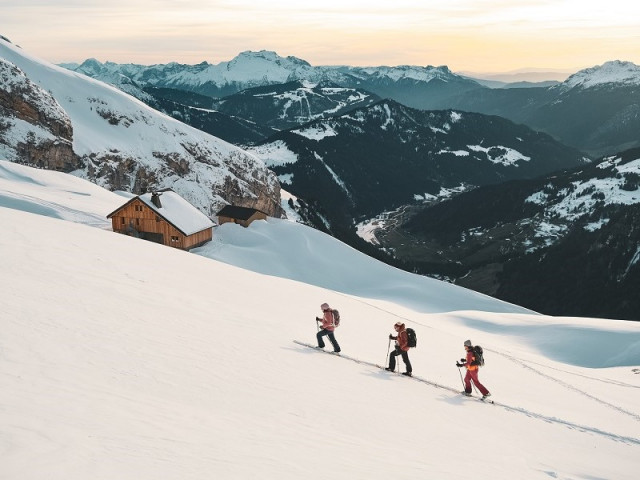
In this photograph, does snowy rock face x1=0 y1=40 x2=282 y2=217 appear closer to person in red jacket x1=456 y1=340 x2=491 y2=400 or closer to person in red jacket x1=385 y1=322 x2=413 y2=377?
person in red jacket x1=385 y1=322 x2=413 y2=377

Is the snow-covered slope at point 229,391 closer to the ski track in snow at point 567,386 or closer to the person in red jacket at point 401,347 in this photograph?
the ski track in snow at point 567,386

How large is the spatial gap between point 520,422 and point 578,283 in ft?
431

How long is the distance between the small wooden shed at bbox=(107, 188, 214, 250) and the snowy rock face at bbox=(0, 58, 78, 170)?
1370 inches

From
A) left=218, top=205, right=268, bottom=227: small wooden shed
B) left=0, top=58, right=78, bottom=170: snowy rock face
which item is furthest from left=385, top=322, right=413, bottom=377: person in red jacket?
left=0, top=58, right=78, bottom=170: snowy rock face

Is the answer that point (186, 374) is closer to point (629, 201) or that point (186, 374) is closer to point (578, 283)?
point (578, 283)

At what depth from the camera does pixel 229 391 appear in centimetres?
1176

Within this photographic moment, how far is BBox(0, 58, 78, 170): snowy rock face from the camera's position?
73875mm

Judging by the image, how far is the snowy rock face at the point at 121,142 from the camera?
78.5 metres

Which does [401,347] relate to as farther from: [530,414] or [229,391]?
[229,391]

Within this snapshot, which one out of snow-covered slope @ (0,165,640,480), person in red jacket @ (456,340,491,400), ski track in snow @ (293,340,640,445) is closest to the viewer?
snow-covered slope @ (0,165,640,480)

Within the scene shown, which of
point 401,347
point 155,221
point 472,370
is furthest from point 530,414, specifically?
point 155,221

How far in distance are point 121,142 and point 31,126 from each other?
14.6m

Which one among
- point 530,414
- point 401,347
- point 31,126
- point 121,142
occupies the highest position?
point 31,126

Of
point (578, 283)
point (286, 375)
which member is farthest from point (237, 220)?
point (578, 283)
